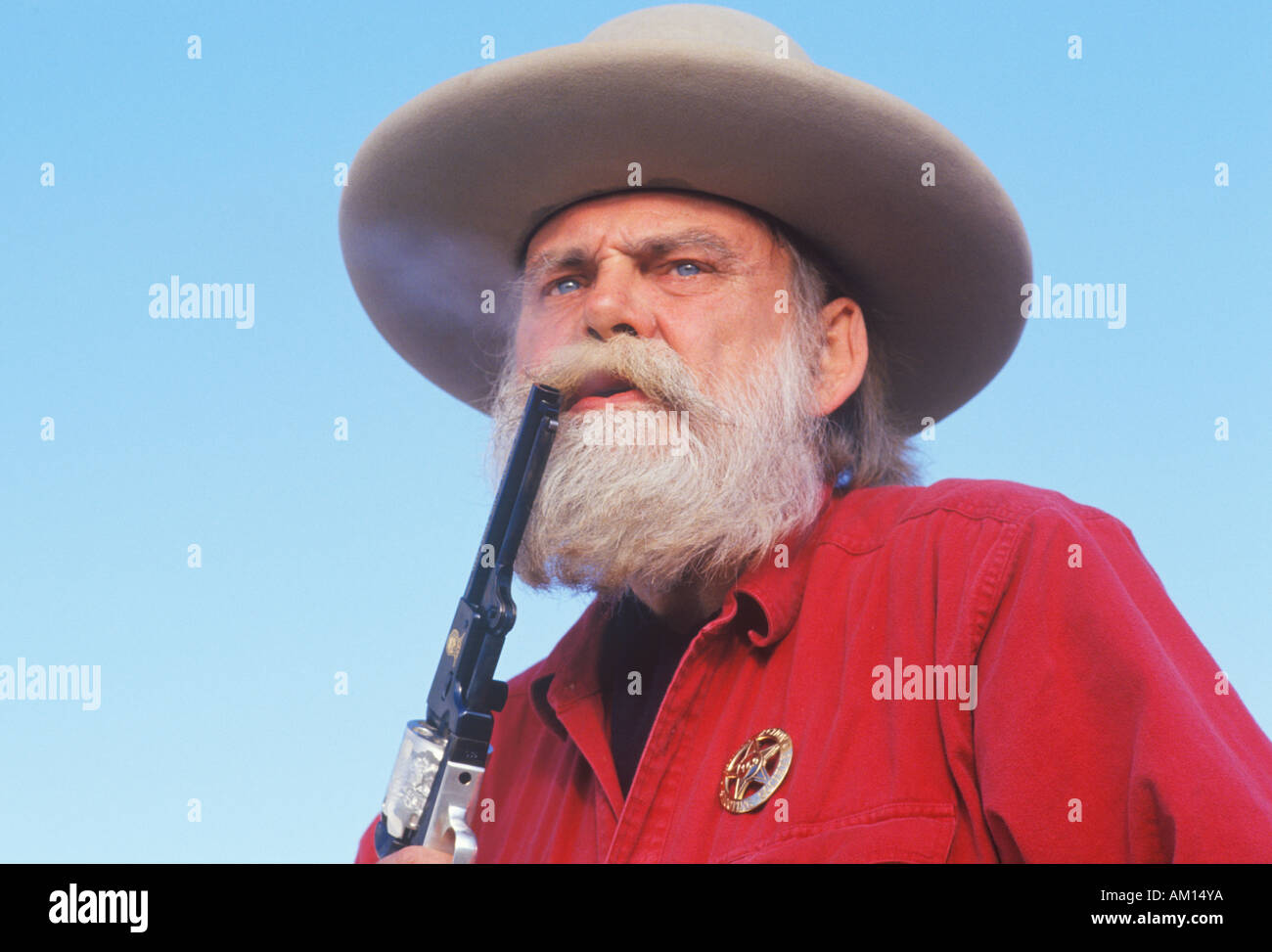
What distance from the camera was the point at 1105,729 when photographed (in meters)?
1.88

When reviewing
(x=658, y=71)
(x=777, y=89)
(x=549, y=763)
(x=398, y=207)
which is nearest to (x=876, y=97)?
(x=777, y=89)

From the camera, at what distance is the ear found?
10.5 ft

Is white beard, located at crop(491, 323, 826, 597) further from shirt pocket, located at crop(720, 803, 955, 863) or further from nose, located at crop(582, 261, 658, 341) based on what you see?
shirt pocket, located at crop(720, 803, 955, 863)

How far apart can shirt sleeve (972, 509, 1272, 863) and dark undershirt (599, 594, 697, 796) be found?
36.0 inches

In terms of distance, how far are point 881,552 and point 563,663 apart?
85cm

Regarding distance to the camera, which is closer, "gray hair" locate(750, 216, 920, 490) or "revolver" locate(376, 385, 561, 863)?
"revolver" locate(376, 385, 561, 863)

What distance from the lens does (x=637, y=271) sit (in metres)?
2.97

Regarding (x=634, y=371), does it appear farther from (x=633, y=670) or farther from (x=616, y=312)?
(x=633, y=670)

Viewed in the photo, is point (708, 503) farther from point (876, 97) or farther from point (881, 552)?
point (876, 97)

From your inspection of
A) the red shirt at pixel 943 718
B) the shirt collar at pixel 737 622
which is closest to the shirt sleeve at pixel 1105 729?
the red shirt at pixel 943 718

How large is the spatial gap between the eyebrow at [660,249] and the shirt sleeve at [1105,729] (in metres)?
1.18

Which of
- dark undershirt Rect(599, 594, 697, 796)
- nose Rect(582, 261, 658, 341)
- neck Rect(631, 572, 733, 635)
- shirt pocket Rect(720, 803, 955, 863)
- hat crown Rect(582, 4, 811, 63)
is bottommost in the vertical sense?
shirt pocket Rect(720, 803, 955, 863)

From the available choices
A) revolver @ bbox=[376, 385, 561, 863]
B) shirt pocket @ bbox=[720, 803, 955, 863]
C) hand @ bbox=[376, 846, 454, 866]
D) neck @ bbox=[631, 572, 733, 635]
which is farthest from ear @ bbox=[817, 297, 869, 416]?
hand @ bbox=[376, 846, 454, 866]

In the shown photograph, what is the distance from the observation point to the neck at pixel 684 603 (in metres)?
2.90
